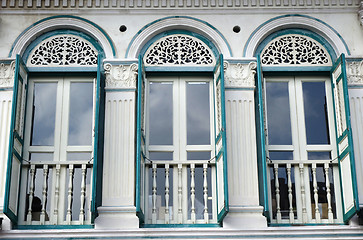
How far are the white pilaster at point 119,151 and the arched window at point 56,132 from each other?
7.1 inches

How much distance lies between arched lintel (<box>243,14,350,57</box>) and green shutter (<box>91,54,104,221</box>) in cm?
226

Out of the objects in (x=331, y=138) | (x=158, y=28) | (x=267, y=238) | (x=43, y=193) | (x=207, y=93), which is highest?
(x=158, y=28)

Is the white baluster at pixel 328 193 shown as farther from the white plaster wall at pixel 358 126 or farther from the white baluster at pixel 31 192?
the white baluster at pixel 31 192

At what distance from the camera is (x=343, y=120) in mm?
11320

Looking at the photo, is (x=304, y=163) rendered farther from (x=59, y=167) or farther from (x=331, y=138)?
(x=59, y=167)

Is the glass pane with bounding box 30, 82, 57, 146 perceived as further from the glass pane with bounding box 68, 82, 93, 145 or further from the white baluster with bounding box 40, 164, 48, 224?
the white baluster with bounding box 40, 164, 48, 224

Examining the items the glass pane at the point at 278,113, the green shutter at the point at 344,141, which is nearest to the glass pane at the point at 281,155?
the glass pane at the point at 278,113

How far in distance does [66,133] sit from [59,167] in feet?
1.86

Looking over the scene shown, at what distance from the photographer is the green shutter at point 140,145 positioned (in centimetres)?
1074

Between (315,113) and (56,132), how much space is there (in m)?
3.90

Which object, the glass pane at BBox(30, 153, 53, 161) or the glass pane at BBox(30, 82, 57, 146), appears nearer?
the glass pane at BBox(30, 153, 53, 161)

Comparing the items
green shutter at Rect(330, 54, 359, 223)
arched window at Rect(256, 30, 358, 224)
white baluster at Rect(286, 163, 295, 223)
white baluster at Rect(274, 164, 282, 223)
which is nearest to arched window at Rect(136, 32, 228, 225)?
arched window at Rect(256, 30, 358, 224)

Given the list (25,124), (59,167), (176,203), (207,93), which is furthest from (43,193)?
(207,93)

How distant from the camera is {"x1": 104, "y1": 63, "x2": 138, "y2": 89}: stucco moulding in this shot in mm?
11656
